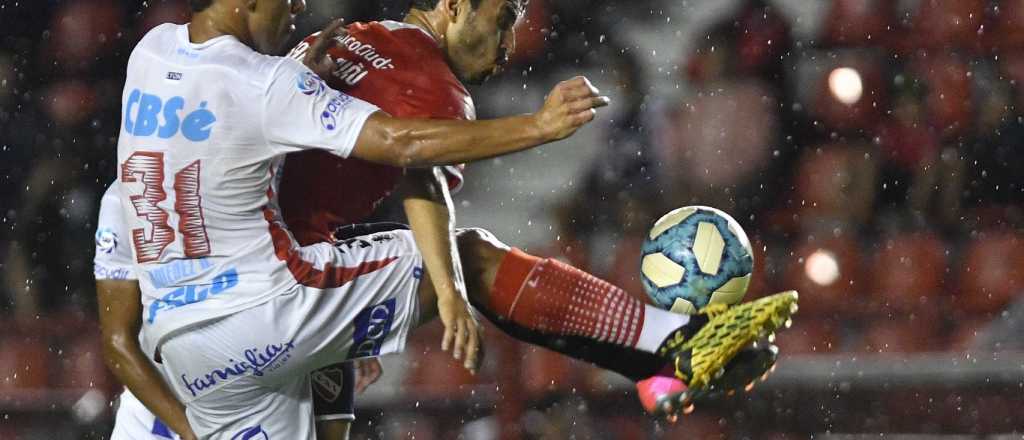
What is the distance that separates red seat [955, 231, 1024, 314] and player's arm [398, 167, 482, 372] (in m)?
3.28

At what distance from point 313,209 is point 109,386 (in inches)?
117

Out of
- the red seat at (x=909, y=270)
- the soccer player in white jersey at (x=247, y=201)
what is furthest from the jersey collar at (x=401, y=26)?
the red seat at (x=909, y=270)

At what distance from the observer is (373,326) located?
319 cm

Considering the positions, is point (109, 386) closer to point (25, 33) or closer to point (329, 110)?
point (25, 33)

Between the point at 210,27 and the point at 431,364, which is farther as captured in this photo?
the point at 431,364

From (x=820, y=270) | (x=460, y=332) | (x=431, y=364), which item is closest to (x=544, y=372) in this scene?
(x=431, y=364)

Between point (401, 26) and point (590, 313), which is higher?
point (401, 26)

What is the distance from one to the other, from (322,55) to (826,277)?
322 centimetres

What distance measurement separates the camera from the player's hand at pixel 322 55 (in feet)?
10.7

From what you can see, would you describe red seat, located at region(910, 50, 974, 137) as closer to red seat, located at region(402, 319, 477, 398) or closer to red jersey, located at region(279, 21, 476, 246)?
red seat, located at region(402, 319, 477, 398)

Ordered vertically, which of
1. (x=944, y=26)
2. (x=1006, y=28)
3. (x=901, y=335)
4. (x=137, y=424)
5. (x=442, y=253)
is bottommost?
(x=137, y=424)

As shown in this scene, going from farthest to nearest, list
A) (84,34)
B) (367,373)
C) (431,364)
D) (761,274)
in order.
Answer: (84,34) → (431,364) → (761,274) → (367,373)

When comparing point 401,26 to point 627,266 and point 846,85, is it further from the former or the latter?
point 846,85

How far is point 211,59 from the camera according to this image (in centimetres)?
299
